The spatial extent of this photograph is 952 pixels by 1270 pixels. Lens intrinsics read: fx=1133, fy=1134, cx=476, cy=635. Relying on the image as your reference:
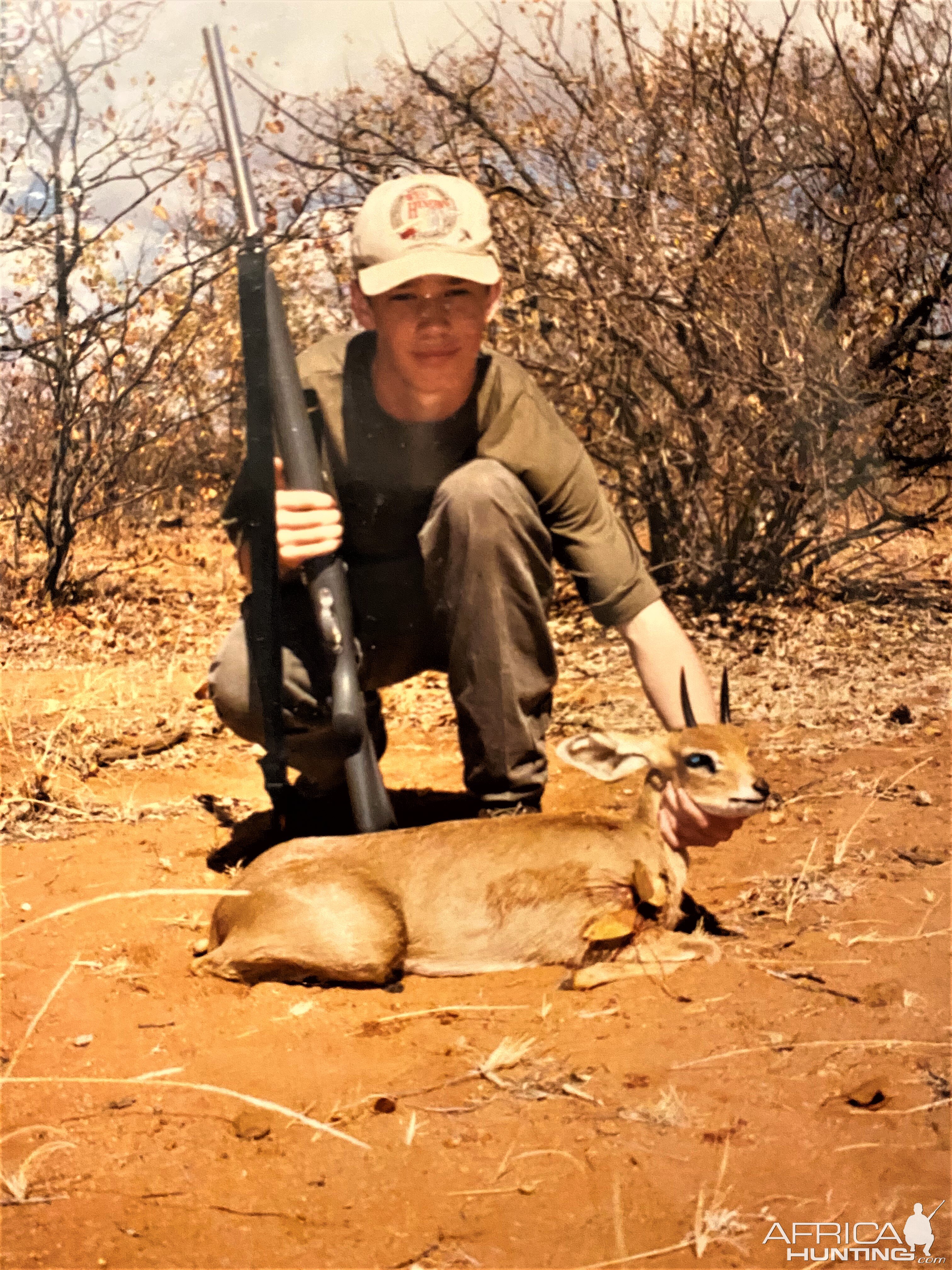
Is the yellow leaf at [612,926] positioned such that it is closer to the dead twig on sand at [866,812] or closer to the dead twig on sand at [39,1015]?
the dead twig on sand at [866,812]

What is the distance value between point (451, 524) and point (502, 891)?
1.21 metres

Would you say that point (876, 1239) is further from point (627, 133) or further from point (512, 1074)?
point (627, 133)

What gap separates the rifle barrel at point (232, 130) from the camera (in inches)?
140

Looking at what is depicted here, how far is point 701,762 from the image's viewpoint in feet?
11.3

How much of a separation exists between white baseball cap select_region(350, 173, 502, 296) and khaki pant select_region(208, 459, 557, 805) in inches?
25.6

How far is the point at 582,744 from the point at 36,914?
1787 millimetres

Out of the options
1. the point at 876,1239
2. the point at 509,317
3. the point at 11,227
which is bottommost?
the point at 876,1239

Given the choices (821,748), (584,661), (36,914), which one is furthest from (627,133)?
(36,914)

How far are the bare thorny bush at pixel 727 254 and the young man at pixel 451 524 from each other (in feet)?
2.39

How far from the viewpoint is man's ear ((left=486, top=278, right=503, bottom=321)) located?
3707 mm

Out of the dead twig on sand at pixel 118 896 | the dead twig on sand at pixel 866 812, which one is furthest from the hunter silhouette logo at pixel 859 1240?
the dead twig on sand at pixel 866 812

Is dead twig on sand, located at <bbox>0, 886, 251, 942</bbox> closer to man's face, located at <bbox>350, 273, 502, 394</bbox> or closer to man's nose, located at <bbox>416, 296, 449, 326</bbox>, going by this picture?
man's face, located at <bbox>350, 273, 502, 394</bbox>

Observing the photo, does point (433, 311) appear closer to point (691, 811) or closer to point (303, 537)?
point (303, 537)

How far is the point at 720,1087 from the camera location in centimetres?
243
